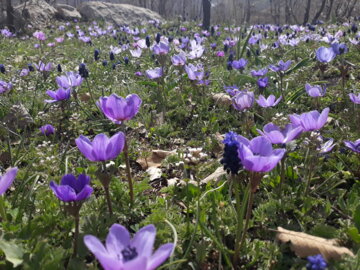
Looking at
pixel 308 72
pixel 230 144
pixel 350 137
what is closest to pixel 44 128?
pixel 230 144

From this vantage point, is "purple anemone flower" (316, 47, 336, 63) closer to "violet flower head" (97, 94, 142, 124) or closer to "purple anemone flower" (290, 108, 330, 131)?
"purple anemone flower" (290, 108, 330, 131)

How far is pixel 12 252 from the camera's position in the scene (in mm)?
1486

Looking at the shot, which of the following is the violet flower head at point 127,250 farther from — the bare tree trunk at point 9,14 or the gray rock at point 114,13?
the gray rock at point 114,13

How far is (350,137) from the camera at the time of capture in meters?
2.74

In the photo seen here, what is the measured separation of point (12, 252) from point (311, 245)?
1.23 m

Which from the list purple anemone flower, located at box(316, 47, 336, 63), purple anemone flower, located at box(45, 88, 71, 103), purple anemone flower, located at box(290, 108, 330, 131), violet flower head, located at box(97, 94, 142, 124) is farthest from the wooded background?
violet flower head, located at box(97, 94, 142, 124)

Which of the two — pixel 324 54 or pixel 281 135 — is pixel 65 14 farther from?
pixel 281 135

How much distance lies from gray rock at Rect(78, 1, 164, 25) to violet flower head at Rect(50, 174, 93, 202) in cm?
1875

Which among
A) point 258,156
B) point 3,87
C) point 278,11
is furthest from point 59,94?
point 278,11

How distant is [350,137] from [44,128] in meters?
2.42

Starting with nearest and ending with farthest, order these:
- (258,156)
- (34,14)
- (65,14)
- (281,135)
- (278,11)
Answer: (258,156), (281,135), (34,14), (65,14), (278,11)

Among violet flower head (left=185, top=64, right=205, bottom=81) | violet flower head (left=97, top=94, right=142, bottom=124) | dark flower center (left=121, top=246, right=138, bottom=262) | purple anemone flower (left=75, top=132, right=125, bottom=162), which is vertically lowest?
violet flower head (left=185, top=64, right=205, bottom=81)

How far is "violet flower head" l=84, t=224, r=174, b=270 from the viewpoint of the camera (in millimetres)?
1013

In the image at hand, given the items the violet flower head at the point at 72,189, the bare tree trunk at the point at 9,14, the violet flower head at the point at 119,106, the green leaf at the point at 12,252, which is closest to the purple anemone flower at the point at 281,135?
the violet flower head at the point at 119,106
